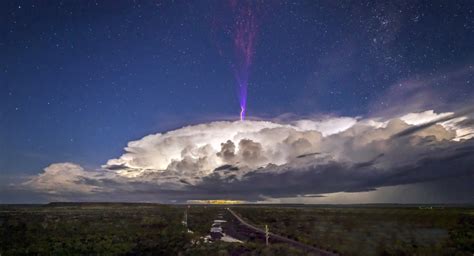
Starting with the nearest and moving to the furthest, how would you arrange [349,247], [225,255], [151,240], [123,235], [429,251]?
[225,255]
[429,251]
[349,247]
[151,240]
[123,235]

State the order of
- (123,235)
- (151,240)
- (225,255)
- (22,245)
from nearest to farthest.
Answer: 1. (225,255)
2. (22,245)
3. (151,240)
4. (123,235)

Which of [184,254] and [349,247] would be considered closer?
[184,254]

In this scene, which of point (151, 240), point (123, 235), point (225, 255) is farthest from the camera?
point (123, 235)

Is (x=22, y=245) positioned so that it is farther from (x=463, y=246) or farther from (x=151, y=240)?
(x=463, y=246)

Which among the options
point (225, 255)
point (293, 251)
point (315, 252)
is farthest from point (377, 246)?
point (225, 255)

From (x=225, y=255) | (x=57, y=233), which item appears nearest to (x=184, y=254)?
(x=225, y=255)

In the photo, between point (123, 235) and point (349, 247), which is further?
point (123, 235)

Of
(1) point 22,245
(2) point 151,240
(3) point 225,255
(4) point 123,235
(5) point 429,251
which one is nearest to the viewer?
(3) point 225,255

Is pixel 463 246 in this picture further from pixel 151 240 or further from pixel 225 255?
pixel 151 240
